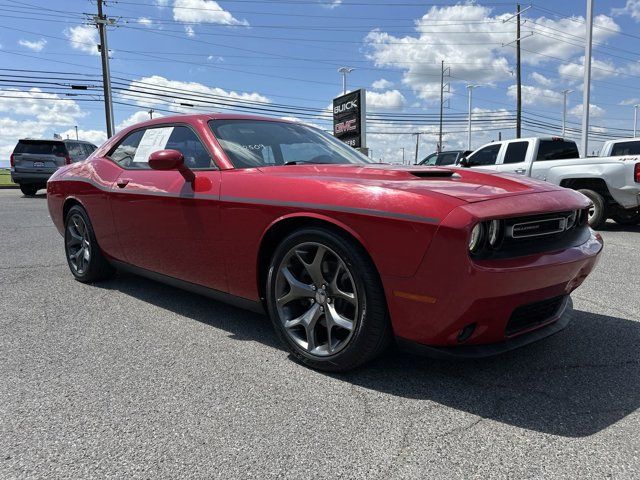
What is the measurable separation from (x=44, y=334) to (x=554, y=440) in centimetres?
306

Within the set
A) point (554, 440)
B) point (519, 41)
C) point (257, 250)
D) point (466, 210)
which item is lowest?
point (554, 440)

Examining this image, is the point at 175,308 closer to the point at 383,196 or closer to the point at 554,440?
the point at 383,196

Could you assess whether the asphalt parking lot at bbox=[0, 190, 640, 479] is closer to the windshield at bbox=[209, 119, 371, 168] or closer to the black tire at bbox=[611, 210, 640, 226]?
the windshield at bbox=[209, 119, 371, 168]

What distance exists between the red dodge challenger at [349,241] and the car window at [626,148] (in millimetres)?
10305

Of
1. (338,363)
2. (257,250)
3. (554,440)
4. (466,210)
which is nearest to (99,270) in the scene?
(257,250)

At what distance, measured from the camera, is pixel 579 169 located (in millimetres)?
8375

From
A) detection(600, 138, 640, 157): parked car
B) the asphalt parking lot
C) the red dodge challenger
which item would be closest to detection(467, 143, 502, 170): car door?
detection(600, 138, 640, 157): parked car

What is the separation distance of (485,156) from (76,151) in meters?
12.9

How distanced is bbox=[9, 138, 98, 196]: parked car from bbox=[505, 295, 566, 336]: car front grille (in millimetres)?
15277

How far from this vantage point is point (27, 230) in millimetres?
7891

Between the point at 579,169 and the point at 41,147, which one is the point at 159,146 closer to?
the point at 579,169

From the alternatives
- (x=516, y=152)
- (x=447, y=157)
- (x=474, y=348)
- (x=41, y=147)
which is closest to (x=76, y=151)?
(x=41, y=147)

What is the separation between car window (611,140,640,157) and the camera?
11.1 meters

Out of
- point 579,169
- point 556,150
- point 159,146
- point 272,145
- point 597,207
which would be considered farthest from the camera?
point 556,150
